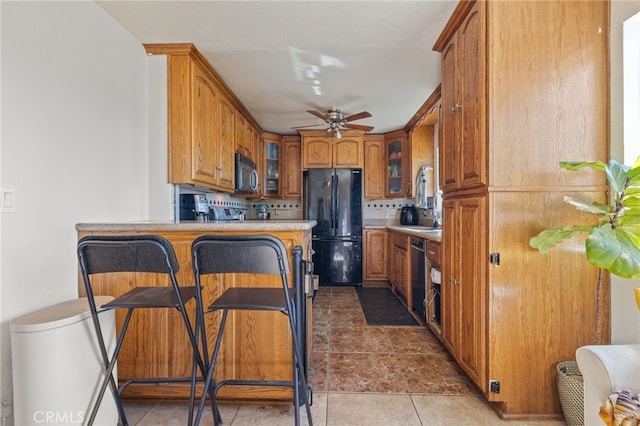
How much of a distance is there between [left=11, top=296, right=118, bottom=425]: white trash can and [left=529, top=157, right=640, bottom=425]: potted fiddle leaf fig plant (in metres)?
2.10

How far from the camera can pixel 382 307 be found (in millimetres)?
3312

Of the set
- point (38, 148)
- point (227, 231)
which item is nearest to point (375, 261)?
point (227, 231)

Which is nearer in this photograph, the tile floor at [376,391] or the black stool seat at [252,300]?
the black stool seat at [252,300]

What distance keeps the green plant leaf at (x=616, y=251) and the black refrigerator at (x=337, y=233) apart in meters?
3.11

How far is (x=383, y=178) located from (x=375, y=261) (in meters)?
1.29

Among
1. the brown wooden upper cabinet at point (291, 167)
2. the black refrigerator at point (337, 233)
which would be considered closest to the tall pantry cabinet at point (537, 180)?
the black refrigerator at point (337, 233)

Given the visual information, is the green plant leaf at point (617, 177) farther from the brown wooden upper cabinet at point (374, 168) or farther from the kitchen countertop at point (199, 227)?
the brown wooden upper cabinet at point (374, 168)

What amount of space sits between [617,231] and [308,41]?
2.06 meters

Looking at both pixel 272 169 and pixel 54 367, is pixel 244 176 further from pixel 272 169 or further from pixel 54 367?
pixel 54 367

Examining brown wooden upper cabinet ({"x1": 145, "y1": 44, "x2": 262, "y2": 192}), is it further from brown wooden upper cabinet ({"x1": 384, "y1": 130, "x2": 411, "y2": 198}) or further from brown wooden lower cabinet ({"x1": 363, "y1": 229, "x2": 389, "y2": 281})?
brown wooden upper cabinet ({"x1": 384, "y1": 130, "x2": 411, "y2": 198})

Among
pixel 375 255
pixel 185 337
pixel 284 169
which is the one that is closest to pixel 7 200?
pixel 185 337

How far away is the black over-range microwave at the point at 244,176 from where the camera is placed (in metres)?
3.21

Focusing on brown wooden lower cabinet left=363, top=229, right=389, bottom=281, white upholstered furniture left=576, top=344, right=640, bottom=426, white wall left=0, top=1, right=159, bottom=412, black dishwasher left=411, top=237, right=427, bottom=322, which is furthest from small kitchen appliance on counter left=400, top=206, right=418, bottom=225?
white wall left=0, top=1, right=159, bottom=412

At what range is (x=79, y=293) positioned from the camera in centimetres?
164
